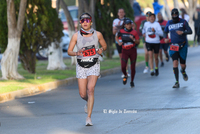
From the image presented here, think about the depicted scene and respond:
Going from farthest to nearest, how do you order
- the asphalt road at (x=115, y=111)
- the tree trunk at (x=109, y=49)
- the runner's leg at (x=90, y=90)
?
the tree trunk at (x=109, y=49) < the runner's leg at (x=90, y=90) < the asphalt road at (x=115, y=111)

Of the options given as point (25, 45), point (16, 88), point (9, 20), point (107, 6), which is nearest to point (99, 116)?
point (16, 88)

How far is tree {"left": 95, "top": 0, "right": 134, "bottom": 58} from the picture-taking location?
71.1 ft

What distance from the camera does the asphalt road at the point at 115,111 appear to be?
7090 mm

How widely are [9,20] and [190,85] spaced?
5.48 metres

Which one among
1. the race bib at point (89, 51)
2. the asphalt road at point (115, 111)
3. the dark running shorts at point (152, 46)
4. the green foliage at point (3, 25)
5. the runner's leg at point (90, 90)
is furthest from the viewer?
the dark running shorts at point (152, 46)

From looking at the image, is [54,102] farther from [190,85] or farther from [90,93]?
[190,85]

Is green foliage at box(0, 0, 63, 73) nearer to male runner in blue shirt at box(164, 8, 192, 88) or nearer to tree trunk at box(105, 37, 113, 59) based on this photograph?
male runner in blue shirt at box(164, 8, 192, 88)

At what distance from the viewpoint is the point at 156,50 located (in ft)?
49.6

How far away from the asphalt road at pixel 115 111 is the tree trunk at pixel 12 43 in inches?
72.0

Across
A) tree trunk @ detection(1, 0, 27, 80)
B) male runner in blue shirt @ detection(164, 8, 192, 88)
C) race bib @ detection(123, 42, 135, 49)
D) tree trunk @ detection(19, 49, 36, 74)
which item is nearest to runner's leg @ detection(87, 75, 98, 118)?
male runner in blue shirt @ detection(164, 8, 192, 88)

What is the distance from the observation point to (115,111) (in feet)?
28.5

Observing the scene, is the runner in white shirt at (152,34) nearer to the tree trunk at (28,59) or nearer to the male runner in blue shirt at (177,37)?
the male runner in blue shirt at (177,37)

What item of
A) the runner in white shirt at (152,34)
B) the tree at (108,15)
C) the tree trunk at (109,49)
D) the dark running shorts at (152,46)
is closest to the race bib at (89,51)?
the runner in white shirt at (152,34)

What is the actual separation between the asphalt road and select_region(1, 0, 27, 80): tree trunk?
183 centimetres
